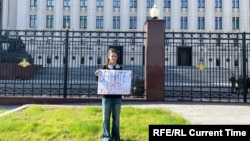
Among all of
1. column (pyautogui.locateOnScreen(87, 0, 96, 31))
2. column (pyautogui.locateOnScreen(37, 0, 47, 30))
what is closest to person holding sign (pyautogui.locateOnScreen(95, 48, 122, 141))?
column (pyautogui.locateOnScreen(87, 0, 96, 31))

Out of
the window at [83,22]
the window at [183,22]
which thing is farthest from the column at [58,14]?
the window at [183,22]

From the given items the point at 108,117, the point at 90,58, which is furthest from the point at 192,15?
the point at 108,117

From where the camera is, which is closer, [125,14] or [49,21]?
[125,14]

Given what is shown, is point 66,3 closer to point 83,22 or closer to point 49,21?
point 49,21

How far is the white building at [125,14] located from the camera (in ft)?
141

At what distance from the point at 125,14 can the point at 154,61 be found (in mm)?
33882

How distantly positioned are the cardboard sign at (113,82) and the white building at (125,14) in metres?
38.6

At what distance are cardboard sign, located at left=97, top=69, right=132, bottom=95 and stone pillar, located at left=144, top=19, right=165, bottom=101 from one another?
17.8 feet

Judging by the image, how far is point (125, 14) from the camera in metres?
43.6

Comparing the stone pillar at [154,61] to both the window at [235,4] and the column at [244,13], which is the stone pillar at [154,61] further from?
the window at [235,4]

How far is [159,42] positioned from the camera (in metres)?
10.7

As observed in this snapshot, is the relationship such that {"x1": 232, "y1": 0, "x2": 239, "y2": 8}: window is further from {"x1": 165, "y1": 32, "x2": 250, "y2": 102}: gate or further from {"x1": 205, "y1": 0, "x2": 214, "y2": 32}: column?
{"x1": 165, "y1": 32, "x2": 250, "y2": 102}: gate

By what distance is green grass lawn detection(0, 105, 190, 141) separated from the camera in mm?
5266

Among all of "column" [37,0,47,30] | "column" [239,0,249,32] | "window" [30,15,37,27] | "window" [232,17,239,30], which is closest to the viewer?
"column" [239,0,249,32]
